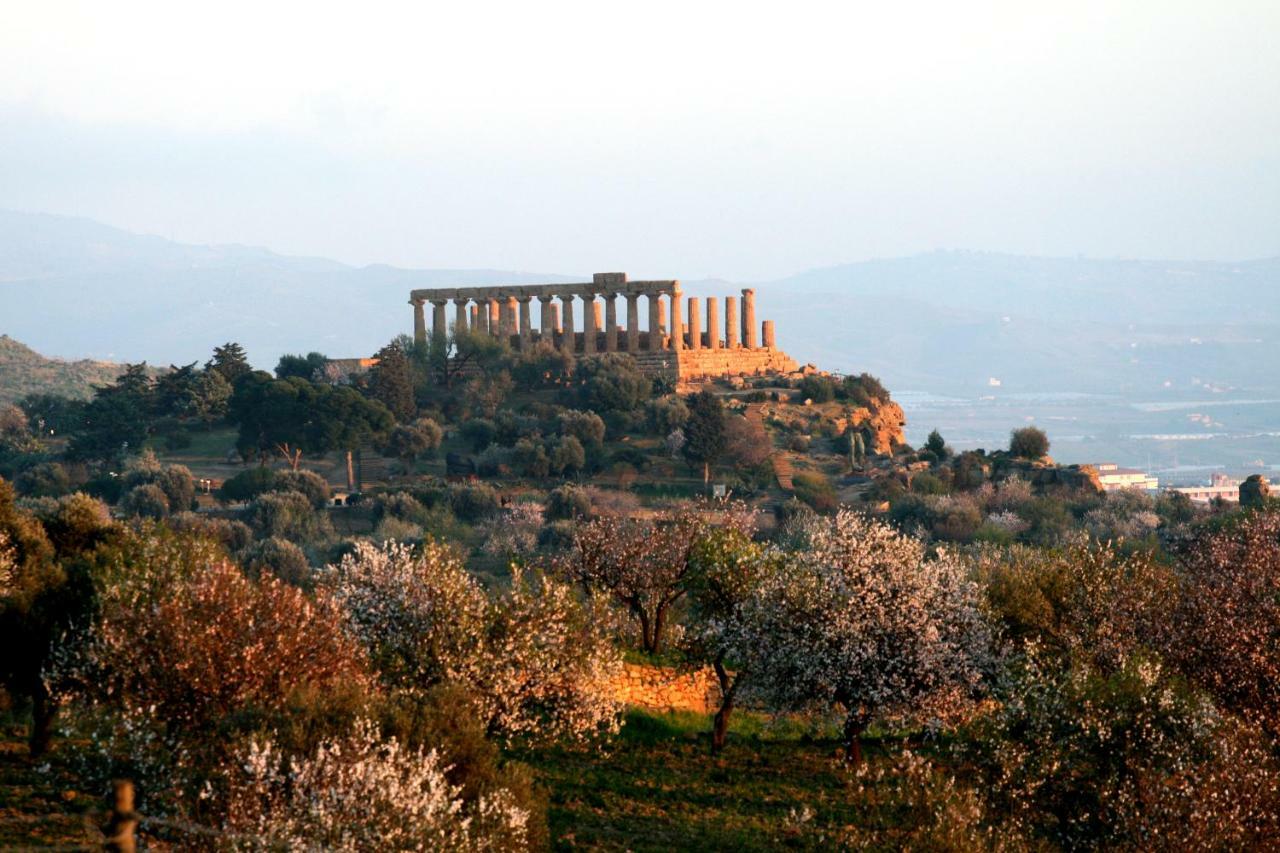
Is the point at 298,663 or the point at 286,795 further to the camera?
the point at 298,663

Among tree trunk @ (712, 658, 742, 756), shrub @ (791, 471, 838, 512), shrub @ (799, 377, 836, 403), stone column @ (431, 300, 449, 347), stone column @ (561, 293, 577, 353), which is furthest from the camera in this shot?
stone column @ (431, 300, 449, 347)

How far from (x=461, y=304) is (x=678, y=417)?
876 inches

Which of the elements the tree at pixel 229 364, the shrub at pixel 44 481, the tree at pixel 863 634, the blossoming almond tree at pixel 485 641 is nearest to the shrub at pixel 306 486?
the shrub at pixel 44 481

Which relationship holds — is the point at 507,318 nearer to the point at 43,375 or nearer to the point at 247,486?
the point at 247,486

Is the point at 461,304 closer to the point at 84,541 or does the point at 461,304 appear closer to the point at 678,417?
the point at 678,417

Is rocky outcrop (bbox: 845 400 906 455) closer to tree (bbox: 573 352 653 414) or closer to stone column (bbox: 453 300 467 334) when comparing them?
tree (bbox: 573 352 653 414)

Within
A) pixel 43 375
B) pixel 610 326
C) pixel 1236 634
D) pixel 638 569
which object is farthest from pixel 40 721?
pixel 43 375

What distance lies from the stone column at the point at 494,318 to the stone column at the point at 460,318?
56.4 inches

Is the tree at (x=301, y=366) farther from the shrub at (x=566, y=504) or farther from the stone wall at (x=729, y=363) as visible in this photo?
the shrub at (x=566, y=504)

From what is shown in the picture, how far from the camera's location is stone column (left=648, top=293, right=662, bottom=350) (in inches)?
3440

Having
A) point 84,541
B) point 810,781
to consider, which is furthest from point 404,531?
point 810,781

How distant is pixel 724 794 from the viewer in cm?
3125

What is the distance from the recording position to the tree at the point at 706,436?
241 feet

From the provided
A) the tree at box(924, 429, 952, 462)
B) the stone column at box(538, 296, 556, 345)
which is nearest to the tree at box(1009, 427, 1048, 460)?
the tree at box(924, 429, 952, 462)
